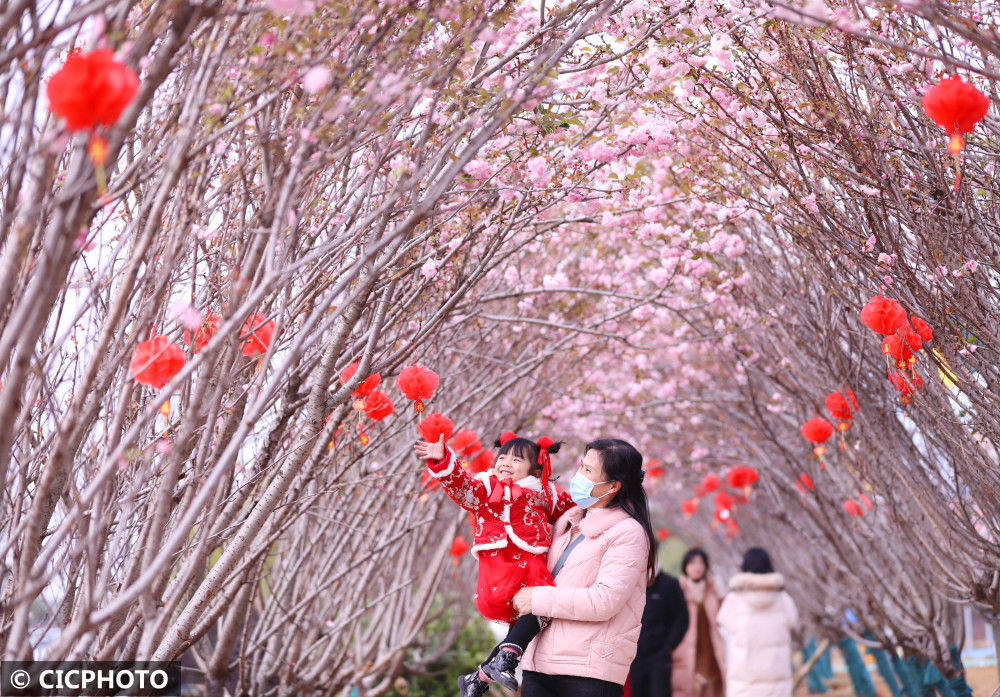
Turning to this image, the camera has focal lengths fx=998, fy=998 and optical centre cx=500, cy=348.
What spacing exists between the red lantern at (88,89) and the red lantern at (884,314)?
3.74 m

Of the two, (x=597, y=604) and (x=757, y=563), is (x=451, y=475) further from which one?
(x=757, y=563)

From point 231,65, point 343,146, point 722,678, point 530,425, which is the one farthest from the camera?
point 530,425

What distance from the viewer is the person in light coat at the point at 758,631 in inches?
285

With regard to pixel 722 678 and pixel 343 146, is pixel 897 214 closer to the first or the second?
pixel 343 146

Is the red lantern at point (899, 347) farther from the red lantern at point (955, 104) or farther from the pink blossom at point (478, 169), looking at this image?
the pink blossom at point (478, 169)

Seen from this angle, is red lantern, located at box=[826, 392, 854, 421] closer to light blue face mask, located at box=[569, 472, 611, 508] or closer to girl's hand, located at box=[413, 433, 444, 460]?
light blue face mask, located at box=[569, 472, 611, 508]

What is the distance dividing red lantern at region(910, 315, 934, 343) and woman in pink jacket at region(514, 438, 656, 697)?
5.46ft

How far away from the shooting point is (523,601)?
3.98 metres

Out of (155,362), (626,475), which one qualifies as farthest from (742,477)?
(155,362)

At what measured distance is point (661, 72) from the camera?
201 inches

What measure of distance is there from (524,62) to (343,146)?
5.48 feet

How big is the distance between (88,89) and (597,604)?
2621 mm

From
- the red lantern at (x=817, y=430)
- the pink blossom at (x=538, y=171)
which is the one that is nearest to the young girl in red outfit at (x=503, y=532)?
the pink blossom at (x=538, y=171)

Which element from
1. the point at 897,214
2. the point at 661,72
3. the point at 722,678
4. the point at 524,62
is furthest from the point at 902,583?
the point at 524,62
